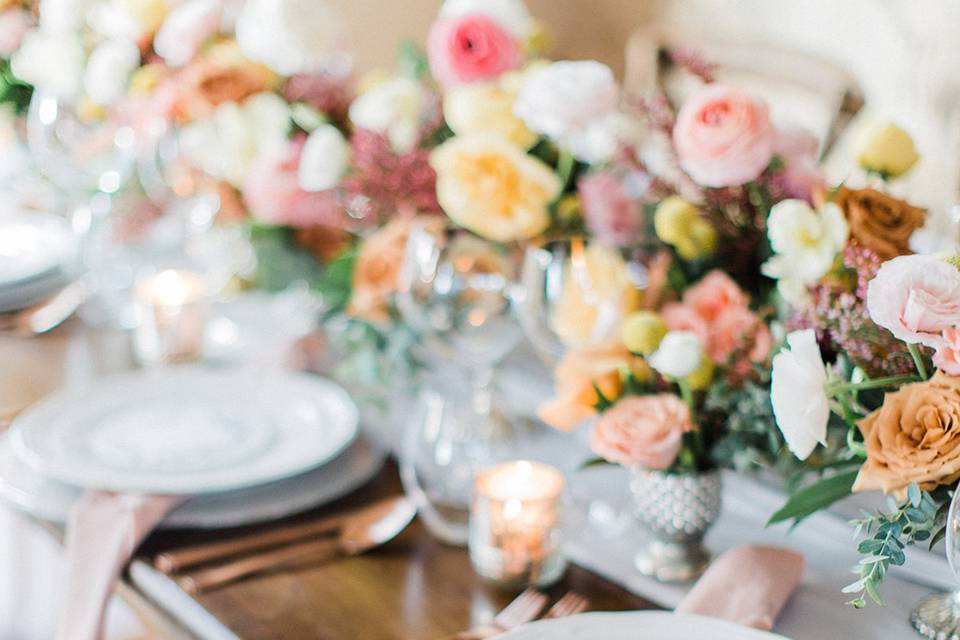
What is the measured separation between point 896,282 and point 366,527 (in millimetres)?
472

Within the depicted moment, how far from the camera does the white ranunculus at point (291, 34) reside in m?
1.17

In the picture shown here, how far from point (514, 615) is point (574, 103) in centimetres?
40

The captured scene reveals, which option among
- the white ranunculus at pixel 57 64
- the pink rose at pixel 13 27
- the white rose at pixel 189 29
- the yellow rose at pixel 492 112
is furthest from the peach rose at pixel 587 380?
the pink rose at pixel 13 27

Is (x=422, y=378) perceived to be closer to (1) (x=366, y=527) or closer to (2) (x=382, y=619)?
(1) (x=366, y=527)

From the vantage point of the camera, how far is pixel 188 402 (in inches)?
43.9

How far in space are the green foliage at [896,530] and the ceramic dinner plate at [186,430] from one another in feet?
1.62

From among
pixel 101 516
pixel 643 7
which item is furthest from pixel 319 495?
pixel 643 7

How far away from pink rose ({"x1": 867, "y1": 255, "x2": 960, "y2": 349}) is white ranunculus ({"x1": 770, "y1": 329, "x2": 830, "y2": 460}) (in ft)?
0.20

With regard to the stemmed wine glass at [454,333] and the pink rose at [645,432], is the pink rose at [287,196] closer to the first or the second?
the stemmed wine glass at [454,333]

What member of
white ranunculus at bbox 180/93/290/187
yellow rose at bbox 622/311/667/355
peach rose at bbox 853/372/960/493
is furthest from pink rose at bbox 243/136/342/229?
peach rose at bbox 853/372/960/493

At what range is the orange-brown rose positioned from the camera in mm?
761

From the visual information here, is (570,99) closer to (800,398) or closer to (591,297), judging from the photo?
(591,297)

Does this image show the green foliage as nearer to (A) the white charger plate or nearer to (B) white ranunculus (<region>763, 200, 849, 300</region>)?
Answer: (B) white ranunculus (<region>763, 200, 849, 300</region>)

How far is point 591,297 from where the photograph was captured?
0.86 metres
